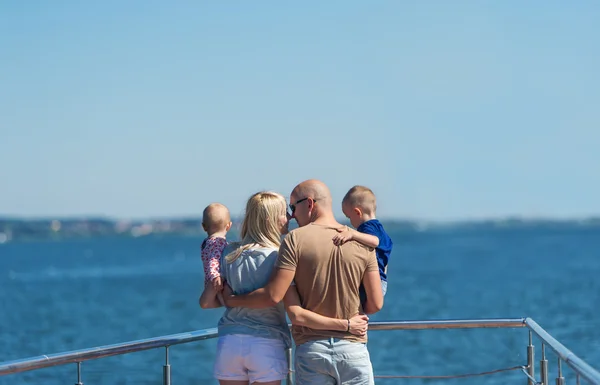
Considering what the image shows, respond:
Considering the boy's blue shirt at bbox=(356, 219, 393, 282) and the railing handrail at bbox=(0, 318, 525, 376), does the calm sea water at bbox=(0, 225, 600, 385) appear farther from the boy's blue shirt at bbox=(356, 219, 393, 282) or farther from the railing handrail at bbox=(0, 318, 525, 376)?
the boy's blue shirt at bbox=(356, 219, 393, 282)

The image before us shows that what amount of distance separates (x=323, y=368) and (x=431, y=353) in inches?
835

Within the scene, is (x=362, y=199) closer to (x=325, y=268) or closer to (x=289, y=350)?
(x=325, y=268)

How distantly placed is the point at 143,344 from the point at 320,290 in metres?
0.93

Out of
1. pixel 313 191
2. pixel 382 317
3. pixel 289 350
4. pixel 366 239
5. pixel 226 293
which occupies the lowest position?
pixel 382 317

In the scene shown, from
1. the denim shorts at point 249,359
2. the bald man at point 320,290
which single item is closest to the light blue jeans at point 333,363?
the bald man at point 320,290

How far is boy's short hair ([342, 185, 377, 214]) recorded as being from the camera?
419 cm

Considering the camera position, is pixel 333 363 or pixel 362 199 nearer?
pixel 333 363

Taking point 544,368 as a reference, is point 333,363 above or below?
above

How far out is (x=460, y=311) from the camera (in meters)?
37.5

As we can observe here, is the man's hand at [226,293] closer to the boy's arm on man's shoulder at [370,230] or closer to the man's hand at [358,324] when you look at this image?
the man's hand at [358,324]

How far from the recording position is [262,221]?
3.93 metres

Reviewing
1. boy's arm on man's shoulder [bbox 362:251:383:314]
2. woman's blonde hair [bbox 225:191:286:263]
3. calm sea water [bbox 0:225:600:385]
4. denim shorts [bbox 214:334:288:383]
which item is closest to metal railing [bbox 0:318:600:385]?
denim shorts [bbox 214:334:288:383]

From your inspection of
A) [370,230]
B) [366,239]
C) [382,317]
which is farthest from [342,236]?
[382,317]

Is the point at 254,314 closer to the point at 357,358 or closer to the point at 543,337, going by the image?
the point at 357,358
